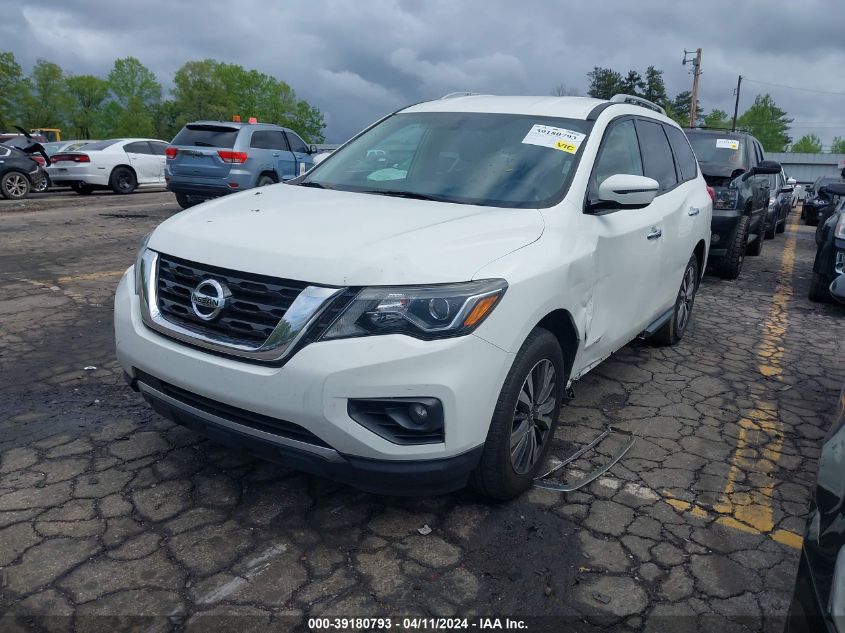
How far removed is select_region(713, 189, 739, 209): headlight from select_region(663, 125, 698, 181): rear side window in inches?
123

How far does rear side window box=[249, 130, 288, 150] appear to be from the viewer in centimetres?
1299

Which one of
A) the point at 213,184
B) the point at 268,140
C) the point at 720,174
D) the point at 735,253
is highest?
the point at 268,140

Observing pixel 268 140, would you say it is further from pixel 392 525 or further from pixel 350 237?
pixel 392 525

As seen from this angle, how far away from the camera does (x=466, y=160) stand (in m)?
3.67

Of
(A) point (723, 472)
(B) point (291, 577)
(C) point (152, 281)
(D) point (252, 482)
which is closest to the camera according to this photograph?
(B) point (291, 577)

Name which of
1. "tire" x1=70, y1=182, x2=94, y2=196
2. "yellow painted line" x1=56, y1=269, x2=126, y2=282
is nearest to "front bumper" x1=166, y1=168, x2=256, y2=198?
"yellow painted line" x1=56, y1=269, x2=126, y2=282

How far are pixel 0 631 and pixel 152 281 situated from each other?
4.53 feet

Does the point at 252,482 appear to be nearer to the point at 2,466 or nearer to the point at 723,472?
the point at 2,466

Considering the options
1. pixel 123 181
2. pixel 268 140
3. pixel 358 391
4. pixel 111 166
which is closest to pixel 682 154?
pixel 358 391

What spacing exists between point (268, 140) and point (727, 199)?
860 cm

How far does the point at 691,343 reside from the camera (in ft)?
19.0

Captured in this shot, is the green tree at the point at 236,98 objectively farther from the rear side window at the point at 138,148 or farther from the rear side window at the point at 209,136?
the rear side window at the point at 209,136

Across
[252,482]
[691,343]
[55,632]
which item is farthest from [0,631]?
[691,343]

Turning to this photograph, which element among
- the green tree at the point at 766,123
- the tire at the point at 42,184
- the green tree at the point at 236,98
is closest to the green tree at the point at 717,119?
the green tree at the point at 766,123
